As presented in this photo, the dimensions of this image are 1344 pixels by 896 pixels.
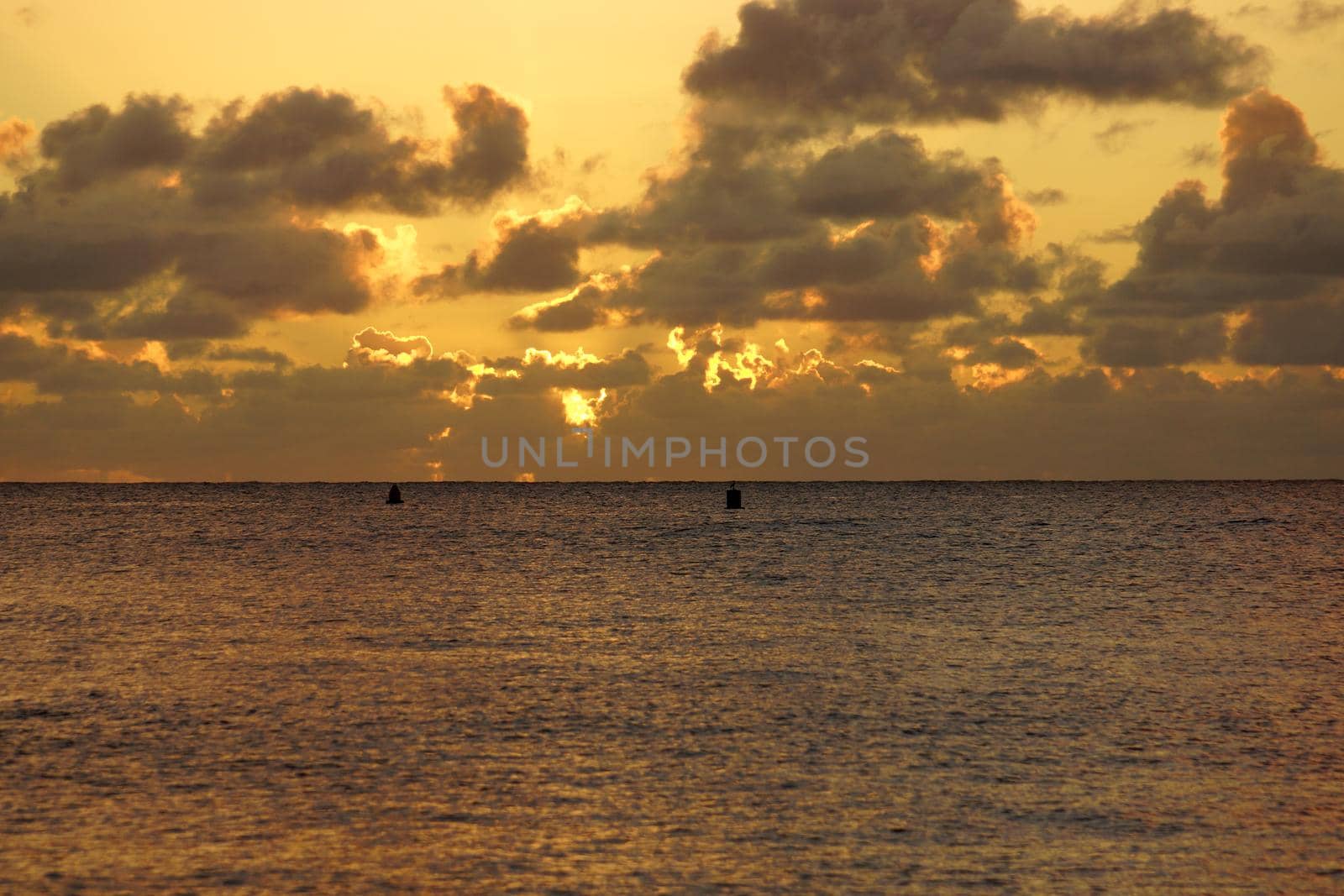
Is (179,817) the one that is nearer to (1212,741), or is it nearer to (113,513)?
(1212,741)

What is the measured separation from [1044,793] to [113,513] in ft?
585

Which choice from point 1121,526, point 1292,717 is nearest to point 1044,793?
point 1292,717

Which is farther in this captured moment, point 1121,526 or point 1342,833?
point 1121,526

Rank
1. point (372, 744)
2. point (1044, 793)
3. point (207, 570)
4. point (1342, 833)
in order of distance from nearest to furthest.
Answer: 1. point (1342, 833)
2. point (1044, 793)
3. point (372, 744)
4. point (207, 570)

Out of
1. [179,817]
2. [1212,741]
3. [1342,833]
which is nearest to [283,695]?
[179,817]

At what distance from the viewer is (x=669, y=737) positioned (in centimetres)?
2789

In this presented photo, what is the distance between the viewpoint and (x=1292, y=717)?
1203 inches

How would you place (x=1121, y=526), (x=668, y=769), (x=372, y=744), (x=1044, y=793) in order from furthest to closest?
(x=1121, y=526)
(x=372, y=744)
(x=668, y=769)
(x=1044, y=793)

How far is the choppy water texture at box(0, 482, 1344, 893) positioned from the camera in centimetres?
1888

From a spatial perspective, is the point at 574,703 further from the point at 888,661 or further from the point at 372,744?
the point at 888,661

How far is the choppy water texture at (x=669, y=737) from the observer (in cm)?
1888

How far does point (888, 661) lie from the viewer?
1580 inches

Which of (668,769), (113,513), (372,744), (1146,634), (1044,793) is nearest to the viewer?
(1044,793)

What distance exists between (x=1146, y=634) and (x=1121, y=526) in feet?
322
